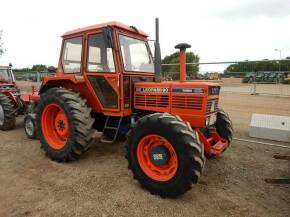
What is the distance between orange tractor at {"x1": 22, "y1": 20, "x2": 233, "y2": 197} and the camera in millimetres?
3477

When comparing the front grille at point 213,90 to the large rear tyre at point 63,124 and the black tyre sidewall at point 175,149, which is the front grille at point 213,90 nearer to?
the black tyre sidewall at point 175,149

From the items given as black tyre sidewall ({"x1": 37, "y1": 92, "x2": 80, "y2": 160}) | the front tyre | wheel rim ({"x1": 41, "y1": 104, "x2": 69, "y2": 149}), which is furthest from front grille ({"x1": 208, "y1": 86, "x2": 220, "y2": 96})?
wheel rim ({"x1": 41, "y1": 104, "x2": 69, "y2": 149})

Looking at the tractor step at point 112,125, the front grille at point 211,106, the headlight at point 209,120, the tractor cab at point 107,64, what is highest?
the tractor cab at point 107,64

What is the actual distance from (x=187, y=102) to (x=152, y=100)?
63cm

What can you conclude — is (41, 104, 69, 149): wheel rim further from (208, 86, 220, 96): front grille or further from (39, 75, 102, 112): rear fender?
(208, 86, 220, 96): front grille

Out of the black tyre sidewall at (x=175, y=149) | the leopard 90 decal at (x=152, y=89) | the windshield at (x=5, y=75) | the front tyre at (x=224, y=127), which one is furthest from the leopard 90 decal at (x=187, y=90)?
the windshield at (x=5, y=75)

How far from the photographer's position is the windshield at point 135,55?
4.61 metres

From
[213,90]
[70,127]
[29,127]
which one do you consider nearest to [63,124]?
[70,127]

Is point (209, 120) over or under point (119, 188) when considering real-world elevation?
over

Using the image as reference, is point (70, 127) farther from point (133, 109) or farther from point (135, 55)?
point (135, 55)

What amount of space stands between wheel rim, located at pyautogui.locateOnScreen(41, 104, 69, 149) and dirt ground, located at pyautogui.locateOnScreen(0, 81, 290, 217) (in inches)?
15.1

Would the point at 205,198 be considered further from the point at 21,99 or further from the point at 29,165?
the point at 21,99

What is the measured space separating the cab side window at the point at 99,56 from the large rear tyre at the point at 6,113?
354 cm

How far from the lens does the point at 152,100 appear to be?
441 cm
